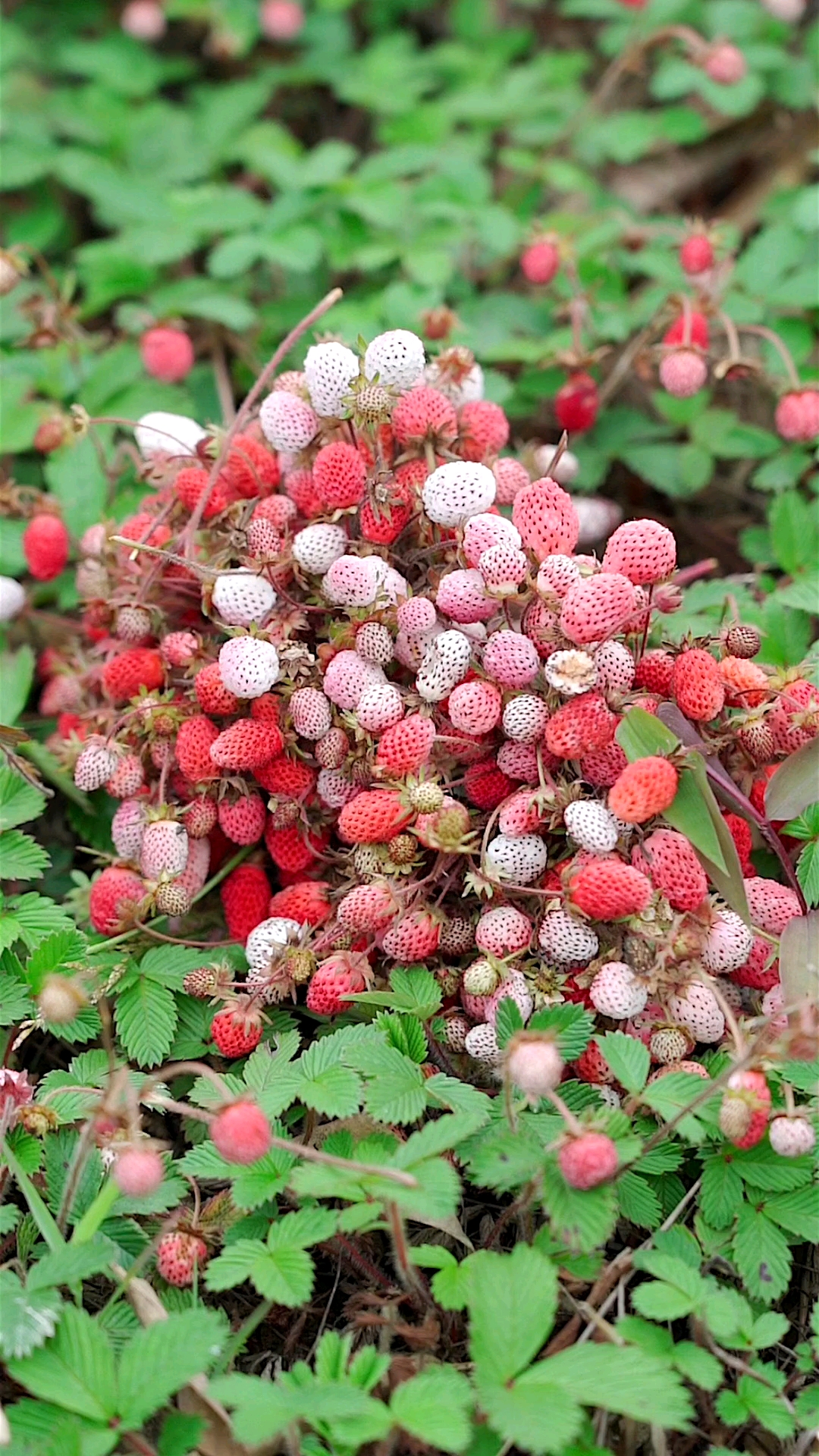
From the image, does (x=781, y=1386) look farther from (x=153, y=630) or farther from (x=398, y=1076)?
(x=153, y=630)

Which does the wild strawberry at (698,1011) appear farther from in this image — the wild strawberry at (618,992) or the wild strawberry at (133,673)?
the wild strawberry at (133,673)

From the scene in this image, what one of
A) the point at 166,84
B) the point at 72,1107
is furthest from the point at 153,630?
the point at 166,84

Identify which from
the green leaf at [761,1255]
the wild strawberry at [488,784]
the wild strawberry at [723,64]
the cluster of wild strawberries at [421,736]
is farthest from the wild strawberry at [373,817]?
the wild strawberry at [723,64]

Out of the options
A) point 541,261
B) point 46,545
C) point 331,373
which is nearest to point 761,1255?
point 331,373

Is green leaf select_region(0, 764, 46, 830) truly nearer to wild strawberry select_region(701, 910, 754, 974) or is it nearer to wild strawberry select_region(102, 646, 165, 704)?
wild strawberry select_region(102, 646, 165, 704)

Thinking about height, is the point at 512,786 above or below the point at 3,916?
above
